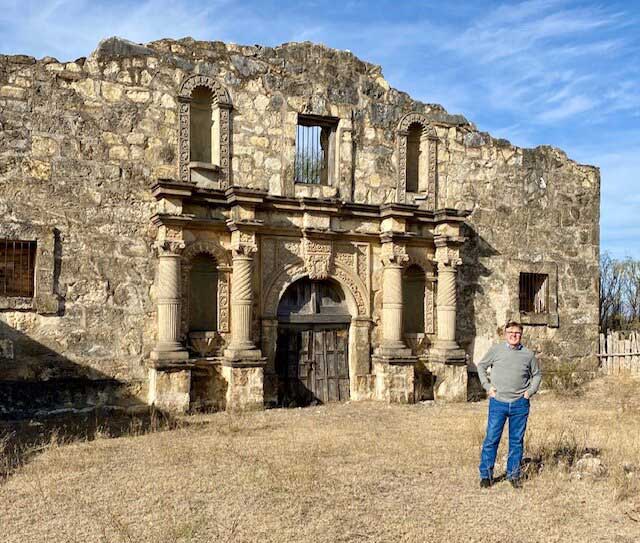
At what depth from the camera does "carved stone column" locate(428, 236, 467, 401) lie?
39.5 ft

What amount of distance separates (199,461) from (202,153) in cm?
569

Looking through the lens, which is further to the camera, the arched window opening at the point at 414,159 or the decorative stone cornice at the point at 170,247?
the arched window opening at the point at 414,159

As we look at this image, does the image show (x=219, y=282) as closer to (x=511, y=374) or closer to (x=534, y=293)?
(x=511, y=374)

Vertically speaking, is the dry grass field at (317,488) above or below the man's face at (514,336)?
below

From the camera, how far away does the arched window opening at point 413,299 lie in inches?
492

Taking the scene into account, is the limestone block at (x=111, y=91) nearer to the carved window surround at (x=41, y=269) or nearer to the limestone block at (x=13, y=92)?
the limestone block at (x=13, y=92)

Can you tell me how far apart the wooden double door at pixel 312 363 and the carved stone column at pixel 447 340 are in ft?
5.44

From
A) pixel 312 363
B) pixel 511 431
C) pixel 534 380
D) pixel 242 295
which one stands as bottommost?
pixel 511 431

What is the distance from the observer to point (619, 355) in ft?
46.7

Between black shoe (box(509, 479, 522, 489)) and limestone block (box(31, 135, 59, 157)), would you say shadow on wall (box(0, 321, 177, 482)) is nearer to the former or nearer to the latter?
Answer: limestone block (box(31, 135, 59, 157))

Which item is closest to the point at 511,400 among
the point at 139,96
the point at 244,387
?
the point at 244,387

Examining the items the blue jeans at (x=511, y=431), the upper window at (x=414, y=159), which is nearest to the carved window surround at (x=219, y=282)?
the upper window at (x=414, y=159)

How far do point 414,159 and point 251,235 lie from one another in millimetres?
3961

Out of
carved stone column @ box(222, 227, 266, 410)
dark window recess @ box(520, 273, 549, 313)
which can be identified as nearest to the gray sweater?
carved stone column @ box(222, 227, 266, 410)
